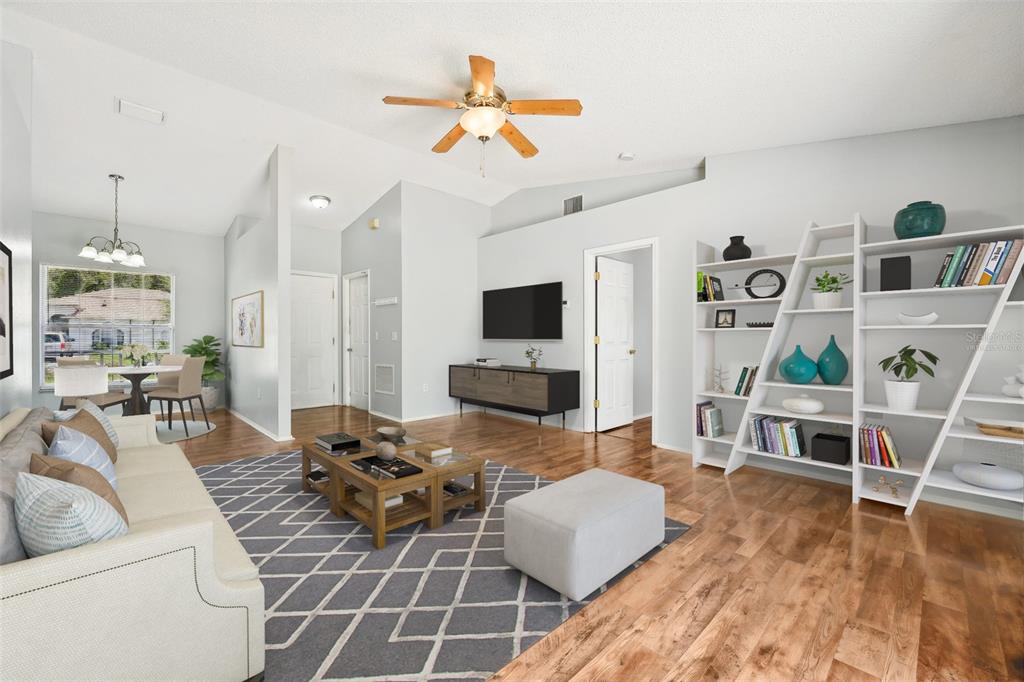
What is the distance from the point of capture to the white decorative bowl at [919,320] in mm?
Result: 2732

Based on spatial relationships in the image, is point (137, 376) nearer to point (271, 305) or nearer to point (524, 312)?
point (271, 305)

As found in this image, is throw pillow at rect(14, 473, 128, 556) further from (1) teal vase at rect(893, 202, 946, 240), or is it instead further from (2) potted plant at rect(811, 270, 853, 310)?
(1) teal vase at rect(893, 202, 946, 240)

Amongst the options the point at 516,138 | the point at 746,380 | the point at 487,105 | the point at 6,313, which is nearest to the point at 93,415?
the point at 6,313

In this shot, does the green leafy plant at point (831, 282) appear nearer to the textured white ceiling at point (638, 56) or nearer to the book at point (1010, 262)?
the book at point (1010, 262)

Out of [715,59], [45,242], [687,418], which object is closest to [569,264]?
[687,418]

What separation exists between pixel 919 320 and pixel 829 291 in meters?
0.53

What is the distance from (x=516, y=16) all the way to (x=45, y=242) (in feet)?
22.0

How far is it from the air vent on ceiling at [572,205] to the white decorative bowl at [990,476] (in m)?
3.97

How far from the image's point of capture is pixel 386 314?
5848 mm

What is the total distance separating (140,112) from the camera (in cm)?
360

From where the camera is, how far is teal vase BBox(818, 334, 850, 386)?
3125mm

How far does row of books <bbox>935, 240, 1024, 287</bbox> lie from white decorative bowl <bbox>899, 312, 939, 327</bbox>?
0.20 meters

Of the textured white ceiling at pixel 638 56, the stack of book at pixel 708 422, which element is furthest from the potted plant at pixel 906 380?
the textured white ceiling at pixel 638 56

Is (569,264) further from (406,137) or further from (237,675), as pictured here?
(237,675)
